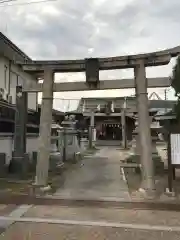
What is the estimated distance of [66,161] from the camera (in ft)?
59.2

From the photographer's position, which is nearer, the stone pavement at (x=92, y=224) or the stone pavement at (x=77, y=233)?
the stone pavement at (x=77, y=233)

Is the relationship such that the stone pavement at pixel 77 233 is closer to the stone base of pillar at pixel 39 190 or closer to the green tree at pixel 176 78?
the stone base of pillar at pixel 39 190

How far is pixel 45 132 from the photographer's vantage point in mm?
9836

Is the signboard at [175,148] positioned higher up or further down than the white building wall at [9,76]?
further down

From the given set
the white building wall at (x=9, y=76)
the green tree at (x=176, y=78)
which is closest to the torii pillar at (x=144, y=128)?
the green tree at (x=176, y=78)

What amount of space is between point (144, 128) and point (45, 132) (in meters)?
3.02

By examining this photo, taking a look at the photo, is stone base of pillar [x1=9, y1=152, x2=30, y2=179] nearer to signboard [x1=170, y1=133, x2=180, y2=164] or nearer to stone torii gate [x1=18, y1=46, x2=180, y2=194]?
stone torii gate [x1=18, y1=46, x2=180, y2=194]

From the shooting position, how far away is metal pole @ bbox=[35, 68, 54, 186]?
9.66m

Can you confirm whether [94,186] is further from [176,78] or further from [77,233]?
[176,78]

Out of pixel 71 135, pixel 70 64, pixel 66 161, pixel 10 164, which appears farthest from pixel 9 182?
pixel 71 135

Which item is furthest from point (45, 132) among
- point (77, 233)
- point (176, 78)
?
point (176, 78)

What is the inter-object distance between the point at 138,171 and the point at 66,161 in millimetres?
5599

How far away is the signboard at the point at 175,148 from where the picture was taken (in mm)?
8859

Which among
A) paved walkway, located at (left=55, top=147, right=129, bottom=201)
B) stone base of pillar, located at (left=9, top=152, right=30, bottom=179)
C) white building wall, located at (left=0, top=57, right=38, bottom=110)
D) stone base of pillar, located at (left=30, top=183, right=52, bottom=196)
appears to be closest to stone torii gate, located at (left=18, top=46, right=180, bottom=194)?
stone base of pillar, located at (left=30, top=183, right=52, bottom=196)
